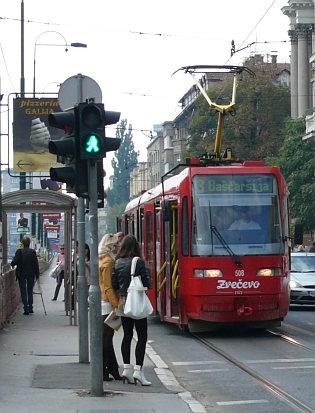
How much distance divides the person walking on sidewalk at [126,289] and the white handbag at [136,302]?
9cm

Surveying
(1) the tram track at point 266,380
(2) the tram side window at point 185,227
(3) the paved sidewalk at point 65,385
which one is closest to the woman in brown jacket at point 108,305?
(3) the paved sidewalk at point 65,385

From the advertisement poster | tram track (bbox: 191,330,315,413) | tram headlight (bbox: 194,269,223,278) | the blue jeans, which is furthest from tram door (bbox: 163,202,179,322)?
the advertisement poster

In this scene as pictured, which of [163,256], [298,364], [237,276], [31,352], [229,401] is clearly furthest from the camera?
[163,256]

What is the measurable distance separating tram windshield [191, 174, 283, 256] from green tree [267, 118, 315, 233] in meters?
36.8

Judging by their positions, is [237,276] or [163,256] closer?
[237,276]

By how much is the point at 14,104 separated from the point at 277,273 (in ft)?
37.9

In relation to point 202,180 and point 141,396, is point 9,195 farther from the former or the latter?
point 141,396

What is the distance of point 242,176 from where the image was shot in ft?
53.6

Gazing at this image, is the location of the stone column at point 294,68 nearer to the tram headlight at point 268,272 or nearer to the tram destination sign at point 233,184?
the tram destination sign at point 233,184

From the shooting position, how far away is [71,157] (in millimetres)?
9406

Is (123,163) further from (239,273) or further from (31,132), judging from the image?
(239,273)

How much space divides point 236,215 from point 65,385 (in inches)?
264

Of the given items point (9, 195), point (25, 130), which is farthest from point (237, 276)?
point (25, 130)

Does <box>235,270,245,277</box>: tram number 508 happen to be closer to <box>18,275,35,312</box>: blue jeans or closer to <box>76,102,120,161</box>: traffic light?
<box>76,102,120,161</box>: traffic light
